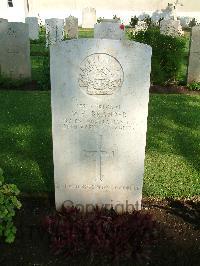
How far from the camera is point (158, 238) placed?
12.1 feet

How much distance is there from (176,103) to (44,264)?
18.7 feet

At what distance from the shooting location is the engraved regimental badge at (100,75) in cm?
332

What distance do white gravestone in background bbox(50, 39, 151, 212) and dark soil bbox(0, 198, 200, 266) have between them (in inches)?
13.3

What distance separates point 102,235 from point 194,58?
294 inches

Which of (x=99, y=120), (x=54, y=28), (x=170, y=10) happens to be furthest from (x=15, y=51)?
(x=170, y=10)

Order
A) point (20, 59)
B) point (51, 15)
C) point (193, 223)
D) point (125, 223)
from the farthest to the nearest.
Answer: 1. point (51, 15)
2. point (20, 59)
3. point (193, 223)
4. point (125, 223)

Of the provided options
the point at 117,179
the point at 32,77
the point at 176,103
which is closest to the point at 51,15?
the point at 32,77

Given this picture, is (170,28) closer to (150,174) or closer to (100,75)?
(150,174)

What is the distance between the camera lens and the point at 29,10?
29.4 m

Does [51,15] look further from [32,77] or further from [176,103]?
[176,103]

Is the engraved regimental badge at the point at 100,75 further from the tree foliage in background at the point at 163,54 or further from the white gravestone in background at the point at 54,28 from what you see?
the white gravestone in background at the point at 54,28

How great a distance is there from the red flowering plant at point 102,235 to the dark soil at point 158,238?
99 mm

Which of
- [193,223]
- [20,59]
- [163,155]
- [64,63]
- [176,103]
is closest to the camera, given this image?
[64,63]

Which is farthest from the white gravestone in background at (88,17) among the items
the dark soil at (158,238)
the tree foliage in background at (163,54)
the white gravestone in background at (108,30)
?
the dark soil at (158,238)
